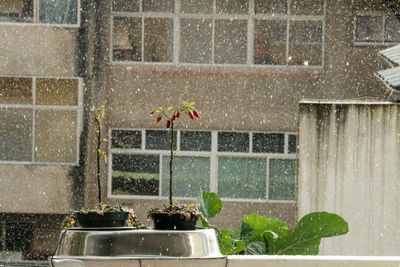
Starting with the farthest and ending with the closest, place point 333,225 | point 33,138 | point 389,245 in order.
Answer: point 33,138 < point 389,245 < point 333,225

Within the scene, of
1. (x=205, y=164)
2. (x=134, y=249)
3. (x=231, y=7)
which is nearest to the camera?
(x=134, y=249)

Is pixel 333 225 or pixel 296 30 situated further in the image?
pixel 296 30

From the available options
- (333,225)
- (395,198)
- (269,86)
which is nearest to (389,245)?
(395,198)

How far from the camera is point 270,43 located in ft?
80.5

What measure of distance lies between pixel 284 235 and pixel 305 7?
19.3m

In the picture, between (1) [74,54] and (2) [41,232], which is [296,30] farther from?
(2) [41,232]

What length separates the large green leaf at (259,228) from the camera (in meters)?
5.44

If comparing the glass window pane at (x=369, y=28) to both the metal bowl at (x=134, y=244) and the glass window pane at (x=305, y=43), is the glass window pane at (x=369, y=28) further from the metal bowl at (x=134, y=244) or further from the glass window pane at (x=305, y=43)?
the metal bowl at (x=134, y=244)

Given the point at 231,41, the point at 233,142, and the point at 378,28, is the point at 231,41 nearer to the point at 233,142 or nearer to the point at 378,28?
the point at 233,142

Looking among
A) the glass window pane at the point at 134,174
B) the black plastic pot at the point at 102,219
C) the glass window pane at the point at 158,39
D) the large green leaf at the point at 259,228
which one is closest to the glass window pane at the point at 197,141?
the glass window pane at the point at 134,174

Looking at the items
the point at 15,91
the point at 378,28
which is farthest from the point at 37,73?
the point at 378,28

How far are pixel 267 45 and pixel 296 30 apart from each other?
617 mm

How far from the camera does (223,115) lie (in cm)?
2461

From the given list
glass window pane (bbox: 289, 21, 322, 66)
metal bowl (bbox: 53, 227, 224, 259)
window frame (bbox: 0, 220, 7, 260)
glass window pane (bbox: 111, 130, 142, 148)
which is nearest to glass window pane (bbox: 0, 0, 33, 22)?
glass window pane (bbox: 111, 130, 142, 148)
